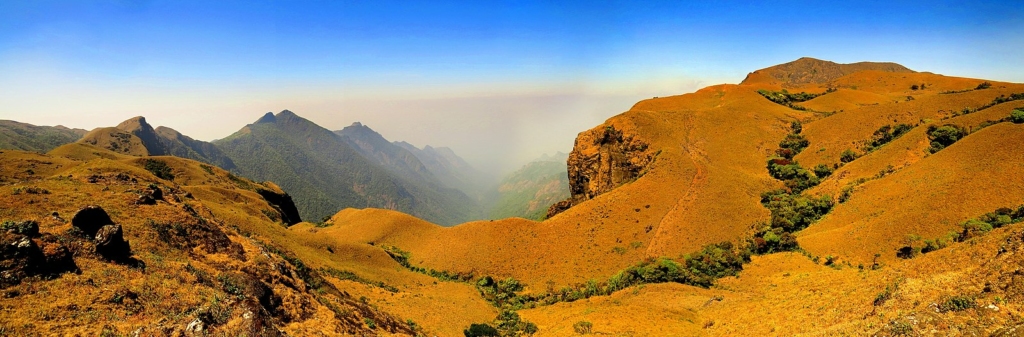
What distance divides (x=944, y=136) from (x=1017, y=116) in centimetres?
501

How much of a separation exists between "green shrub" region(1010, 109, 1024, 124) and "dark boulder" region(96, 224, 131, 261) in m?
66.8

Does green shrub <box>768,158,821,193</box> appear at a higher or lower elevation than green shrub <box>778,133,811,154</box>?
lower

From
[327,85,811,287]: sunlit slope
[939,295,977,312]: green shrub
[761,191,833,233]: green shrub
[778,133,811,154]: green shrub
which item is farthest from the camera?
[778,133,811,154]: green shrub

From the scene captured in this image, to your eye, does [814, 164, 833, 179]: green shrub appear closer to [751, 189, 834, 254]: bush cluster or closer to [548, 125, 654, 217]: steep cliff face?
[751, 189, 834, 254]: bush cluster

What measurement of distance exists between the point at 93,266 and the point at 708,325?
28752 mm

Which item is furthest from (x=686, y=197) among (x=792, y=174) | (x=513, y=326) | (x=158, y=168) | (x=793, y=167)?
(x=158, y=168)

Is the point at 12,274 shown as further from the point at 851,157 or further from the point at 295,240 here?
the point at 851,157

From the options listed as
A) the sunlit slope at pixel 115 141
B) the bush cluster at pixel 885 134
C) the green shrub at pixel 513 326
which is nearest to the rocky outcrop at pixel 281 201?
the green shrub at pixel 513 326

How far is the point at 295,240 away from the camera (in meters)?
40.5

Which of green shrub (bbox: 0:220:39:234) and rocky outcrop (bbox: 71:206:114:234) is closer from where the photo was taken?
green shrub (bbox: 0:220:39:234)

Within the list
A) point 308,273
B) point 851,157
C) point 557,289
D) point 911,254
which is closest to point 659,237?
point 557,289

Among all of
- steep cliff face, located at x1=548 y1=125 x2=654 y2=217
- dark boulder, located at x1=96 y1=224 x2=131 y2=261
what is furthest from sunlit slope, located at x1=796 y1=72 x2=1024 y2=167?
dark boulder, located at x1=96 y1=224 x2=131 y2=261

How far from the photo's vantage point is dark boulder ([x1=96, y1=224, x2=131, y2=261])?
13836mm

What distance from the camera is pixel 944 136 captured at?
128 ft
